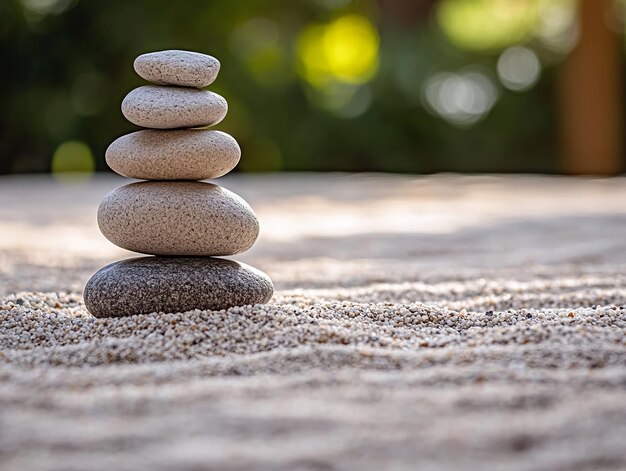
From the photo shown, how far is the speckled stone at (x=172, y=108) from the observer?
89.8 inches

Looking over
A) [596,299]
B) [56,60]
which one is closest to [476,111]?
[56,60]

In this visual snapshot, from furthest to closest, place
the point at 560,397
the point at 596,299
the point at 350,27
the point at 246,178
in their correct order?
the point at 350,27
the point at 246,178
the point at 596,299
the point at 560,397

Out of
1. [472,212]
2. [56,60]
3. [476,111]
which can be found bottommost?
[472,212]

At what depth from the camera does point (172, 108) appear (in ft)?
7.47

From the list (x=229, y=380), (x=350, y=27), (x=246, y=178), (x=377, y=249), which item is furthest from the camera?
(x=350, y=27)

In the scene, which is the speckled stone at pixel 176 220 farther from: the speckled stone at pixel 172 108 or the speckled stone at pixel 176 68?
the speckled stone at pixel 176 68

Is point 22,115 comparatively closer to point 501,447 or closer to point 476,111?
point 476,111

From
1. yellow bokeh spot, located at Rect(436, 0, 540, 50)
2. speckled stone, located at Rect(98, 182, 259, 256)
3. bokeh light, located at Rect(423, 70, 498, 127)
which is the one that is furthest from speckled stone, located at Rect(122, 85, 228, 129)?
yellow bokeh spot, located at Rect(436, 0, 540, 50)

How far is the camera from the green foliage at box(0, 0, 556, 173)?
29.7 feet

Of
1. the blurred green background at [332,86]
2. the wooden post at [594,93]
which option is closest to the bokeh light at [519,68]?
the blurred green background at [332,86]

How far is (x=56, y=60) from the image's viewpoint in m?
9.52

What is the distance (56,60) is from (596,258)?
7304mm

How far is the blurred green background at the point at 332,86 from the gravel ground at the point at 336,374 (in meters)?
5.65

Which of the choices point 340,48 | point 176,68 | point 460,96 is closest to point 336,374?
point 176,68
